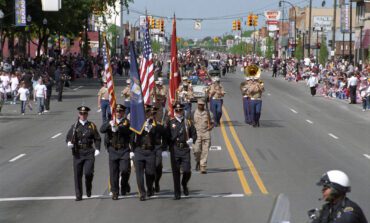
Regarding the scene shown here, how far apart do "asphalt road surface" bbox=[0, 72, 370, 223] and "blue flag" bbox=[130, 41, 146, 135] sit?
4.27 feet

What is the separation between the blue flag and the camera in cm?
1611

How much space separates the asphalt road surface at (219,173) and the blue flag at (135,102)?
130 cm

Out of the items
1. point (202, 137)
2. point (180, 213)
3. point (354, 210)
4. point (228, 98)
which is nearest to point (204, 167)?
point (202, 137)

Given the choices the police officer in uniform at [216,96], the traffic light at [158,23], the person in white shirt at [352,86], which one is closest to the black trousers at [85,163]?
the police officer in uniform at [216,96]

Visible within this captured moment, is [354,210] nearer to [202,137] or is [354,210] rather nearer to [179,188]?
[179,188]

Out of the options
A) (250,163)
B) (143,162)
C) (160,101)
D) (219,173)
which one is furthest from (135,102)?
(160,101)

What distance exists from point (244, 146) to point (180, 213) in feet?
36.8

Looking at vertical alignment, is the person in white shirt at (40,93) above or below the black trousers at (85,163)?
below

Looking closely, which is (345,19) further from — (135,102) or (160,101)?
(135,102)

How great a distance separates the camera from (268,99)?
2067 inches

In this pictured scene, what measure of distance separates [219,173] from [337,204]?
1245 cm

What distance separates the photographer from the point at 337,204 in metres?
7.78

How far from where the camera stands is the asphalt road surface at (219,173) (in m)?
15.1

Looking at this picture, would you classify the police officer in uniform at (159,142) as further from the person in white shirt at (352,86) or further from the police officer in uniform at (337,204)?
the person in white shirt at (352,86)
